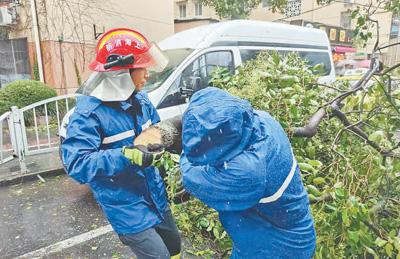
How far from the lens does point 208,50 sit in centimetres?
548

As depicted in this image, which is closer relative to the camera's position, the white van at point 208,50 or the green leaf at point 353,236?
the green leaf at point 353,236

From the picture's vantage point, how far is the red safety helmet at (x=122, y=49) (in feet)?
6.34

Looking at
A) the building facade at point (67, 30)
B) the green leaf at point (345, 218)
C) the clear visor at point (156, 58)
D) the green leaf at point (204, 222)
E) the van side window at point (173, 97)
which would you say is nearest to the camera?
the green leaf at point (345, 218)

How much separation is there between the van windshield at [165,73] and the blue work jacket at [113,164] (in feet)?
9.37

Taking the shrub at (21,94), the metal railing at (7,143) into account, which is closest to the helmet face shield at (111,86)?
the metal railing at (7,143)

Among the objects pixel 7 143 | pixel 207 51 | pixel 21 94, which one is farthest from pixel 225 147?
pixel 21 94

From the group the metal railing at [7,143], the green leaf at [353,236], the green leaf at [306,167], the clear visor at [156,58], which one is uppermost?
the clear visor at [156,58]

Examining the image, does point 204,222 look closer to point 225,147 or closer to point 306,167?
point 306,167

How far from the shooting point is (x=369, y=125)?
7.48ft

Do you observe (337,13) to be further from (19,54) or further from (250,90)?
(250,90)

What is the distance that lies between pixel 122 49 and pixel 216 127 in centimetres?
108

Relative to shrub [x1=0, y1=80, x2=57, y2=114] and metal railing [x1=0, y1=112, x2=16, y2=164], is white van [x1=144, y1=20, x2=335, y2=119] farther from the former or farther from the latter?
shrub [x1=0, y1=80, x2=57, y2=114]

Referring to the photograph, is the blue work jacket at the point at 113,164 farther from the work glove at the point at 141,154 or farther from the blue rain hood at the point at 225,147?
the blue rain hood at the point at 225,147

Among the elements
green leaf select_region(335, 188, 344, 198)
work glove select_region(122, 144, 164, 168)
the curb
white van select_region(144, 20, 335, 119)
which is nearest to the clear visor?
work glove select_region(122, 144, 164, 168)
